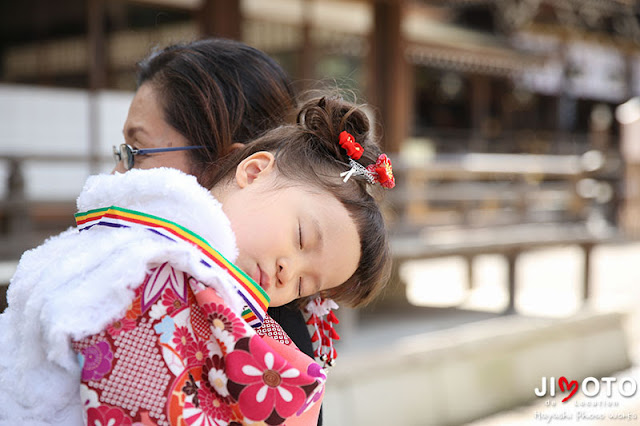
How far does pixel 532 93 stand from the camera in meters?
17.2

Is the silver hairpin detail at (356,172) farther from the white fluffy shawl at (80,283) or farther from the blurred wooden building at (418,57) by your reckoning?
the blurred wooden building at (418,57)

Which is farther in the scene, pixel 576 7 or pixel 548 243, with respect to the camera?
pixel 576 7

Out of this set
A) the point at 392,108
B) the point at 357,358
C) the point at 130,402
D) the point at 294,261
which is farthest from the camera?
the point at 392,108

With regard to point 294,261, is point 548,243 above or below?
below

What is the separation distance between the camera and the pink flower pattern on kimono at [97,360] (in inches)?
41.3

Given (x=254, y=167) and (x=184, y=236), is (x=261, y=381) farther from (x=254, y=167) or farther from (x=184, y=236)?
(x=254, y=167)

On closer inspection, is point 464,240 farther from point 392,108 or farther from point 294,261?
point 294,261

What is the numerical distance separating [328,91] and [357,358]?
11.0 feet

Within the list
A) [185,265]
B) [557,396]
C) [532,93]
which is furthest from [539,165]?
[532,93]

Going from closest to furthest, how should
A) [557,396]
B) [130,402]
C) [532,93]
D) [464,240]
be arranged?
[130,402] < [557,396] < [464,240] < [532,93]

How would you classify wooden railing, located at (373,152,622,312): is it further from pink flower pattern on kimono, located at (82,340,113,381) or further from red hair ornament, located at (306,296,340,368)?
pink flower pattern on kimono, located at (82,340,113,381)

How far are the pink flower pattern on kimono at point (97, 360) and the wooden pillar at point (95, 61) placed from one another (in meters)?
5.69

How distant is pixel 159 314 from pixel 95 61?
6.10 meters

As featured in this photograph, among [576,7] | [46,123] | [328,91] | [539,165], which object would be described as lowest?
[539,165]
